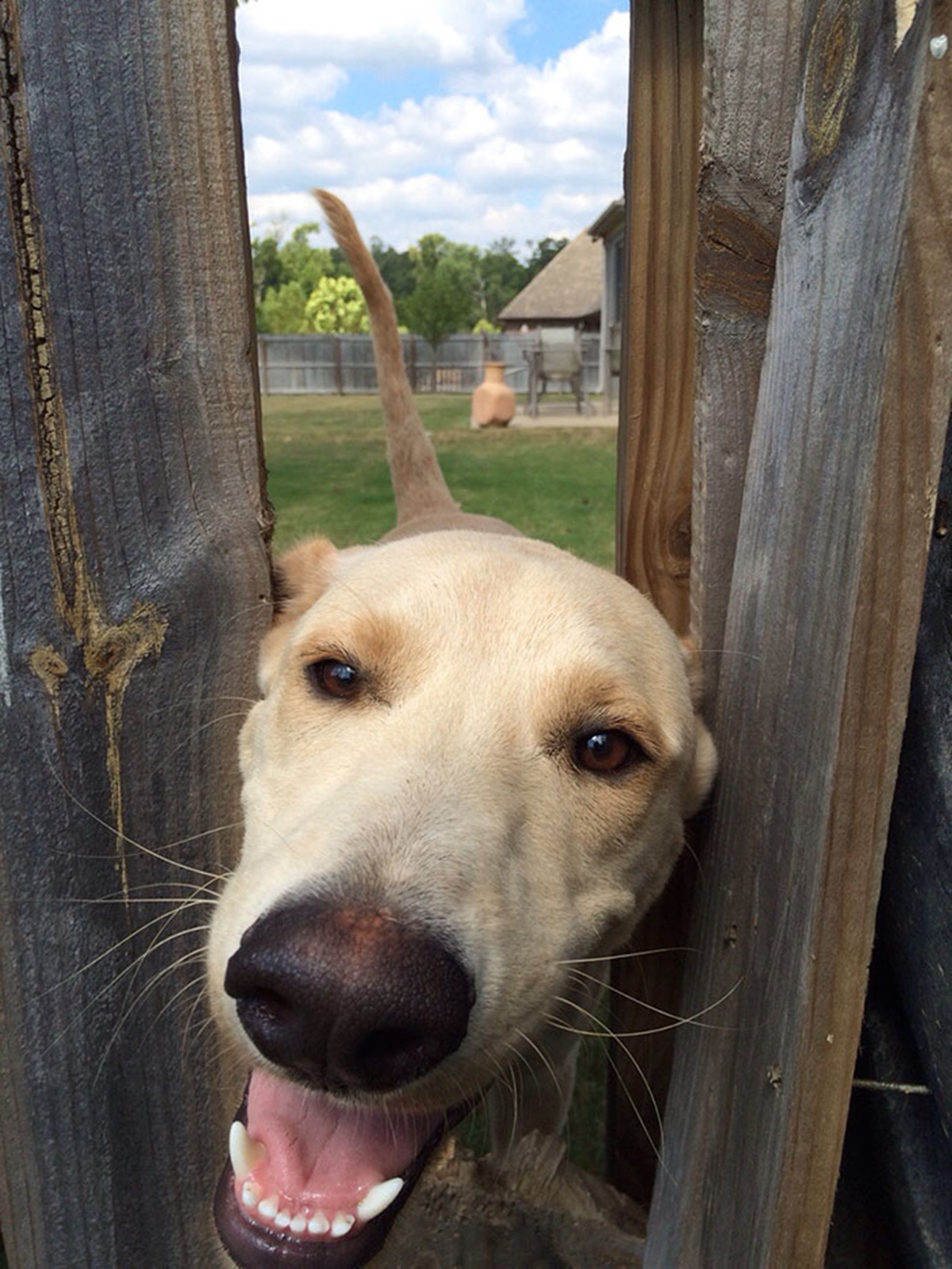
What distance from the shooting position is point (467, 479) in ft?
52.3

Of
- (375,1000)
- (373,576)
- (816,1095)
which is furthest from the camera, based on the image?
(373,576)

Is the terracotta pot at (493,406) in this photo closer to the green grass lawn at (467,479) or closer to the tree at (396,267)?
the green grass lawn at (467,479)

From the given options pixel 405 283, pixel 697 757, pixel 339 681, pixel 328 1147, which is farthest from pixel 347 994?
pixel 405 283

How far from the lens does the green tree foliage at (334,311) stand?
7606cm

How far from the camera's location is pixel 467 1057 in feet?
4.83

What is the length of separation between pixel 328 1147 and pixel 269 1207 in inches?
4.7

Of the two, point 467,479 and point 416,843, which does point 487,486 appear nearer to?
point 467,479

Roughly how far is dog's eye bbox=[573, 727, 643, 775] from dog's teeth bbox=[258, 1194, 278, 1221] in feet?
3.11

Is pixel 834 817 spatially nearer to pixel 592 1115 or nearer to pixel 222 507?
pixel 222 507

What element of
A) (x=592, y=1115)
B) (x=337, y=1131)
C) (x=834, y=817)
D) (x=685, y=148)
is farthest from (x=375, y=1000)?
(x=592, y=1115)

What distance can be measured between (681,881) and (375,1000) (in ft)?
3.92

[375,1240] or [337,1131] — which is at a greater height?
[337,1131]

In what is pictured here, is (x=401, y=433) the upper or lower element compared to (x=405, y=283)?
lower

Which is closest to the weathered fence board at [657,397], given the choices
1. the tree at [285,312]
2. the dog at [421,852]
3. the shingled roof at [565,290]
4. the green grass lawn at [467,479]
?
the dog at [421,852]
